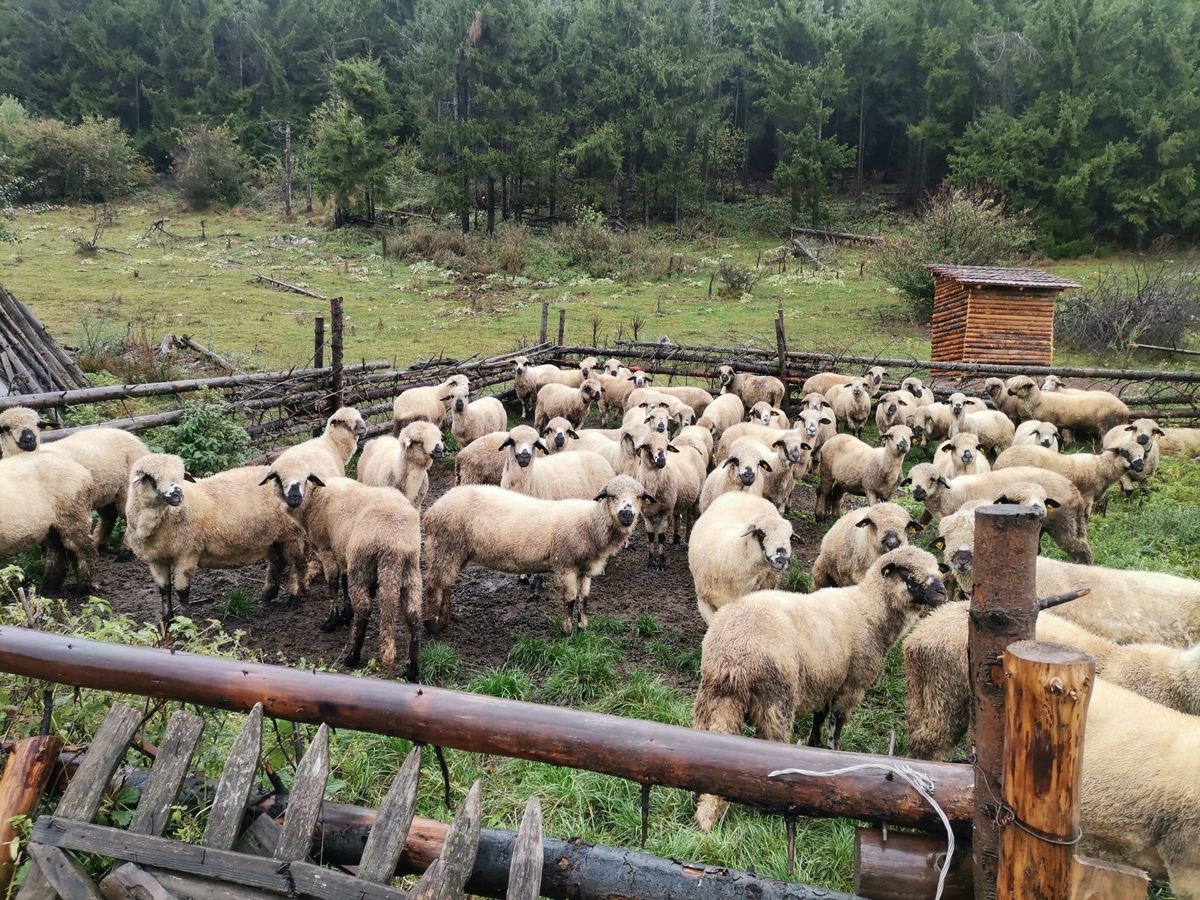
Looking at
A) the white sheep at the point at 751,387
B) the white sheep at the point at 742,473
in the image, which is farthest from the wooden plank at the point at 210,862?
the white sheep at the point at 751,387

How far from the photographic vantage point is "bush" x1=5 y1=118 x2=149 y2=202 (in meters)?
42.4

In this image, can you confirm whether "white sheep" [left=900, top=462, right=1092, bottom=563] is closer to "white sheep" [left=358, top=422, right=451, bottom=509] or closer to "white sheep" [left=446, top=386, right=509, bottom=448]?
"white sheep" [left=358, top=422, right=451, bottom=509]

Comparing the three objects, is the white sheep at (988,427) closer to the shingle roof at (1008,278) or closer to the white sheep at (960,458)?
the white sheep at (960,458)

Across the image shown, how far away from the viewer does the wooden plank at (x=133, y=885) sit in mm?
2678

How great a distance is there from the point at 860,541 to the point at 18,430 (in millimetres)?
8788

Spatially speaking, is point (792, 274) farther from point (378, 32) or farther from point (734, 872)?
point (378, 32)

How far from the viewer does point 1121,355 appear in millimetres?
22516

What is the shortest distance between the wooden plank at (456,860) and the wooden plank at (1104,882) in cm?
172

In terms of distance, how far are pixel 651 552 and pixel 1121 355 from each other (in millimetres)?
20014

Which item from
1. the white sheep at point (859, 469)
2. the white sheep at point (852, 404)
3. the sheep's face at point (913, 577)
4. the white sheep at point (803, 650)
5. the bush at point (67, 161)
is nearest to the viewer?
the white sheep at point (803, 650)

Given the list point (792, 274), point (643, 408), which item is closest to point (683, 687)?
point (643, 408)

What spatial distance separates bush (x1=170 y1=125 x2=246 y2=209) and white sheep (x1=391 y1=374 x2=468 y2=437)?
3776 cm

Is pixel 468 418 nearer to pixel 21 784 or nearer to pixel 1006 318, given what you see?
pixel 21 784

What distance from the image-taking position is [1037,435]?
12.3 m
